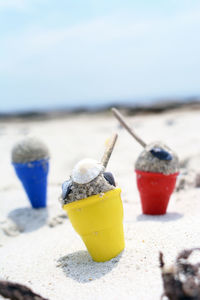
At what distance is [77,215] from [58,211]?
2309 millimetres

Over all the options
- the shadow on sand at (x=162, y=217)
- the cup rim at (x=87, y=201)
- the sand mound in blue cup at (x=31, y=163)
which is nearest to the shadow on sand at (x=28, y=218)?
the sand mound in blue cup at (x=31, y=163)

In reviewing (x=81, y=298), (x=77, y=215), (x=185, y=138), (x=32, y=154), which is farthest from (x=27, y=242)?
(x=185, y=138)

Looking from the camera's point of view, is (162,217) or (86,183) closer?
(86,183)

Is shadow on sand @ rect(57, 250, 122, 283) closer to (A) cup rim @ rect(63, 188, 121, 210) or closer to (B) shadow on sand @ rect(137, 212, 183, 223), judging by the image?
(A) cup rim @ rect(63, 188, 121, 210)

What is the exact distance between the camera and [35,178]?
488 centimetres

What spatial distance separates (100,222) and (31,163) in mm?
2230

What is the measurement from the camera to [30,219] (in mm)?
4828

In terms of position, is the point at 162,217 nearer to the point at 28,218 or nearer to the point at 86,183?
the point at 86,183

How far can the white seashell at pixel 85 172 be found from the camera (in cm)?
270

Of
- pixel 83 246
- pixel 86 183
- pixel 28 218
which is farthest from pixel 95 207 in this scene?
pixel 28 218

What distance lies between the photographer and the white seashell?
2.70 m

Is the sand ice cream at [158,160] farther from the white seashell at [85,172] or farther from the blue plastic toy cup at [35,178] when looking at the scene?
the blue plastic toy cup at [35,178]

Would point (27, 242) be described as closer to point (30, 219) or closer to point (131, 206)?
point (30, 219)

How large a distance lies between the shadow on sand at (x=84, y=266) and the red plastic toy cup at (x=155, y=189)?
3.73ft
